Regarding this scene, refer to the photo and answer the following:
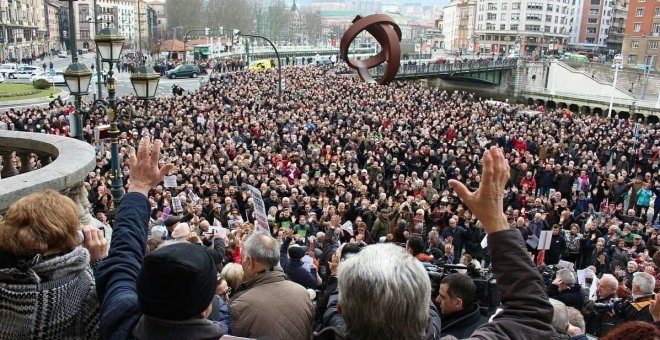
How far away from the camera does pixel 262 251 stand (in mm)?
3316

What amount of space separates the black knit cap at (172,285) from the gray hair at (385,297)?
0.45 metres

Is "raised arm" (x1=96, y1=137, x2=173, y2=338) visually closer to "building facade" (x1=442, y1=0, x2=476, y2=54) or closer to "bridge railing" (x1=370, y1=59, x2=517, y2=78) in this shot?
"bridge railing" (x1=370, y1=59, x2=517, y2=78)

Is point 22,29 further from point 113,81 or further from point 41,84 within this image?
point 113,81

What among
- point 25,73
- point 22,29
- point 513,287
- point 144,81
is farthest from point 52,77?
point 22,29

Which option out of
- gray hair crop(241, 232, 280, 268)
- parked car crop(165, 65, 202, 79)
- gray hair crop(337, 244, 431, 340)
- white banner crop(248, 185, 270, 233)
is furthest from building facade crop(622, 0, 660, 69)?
gray hair crop(337, 244, 431, 340)

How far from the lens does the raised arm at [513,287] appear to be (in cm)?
178

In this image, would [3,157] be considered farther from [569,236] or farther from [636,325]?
[569,236]

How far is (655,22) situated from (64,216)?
8161 centimetres

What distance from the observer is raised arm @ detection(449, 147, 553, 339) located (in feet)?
5.82

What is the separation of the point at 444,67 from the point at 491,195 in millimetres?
57107

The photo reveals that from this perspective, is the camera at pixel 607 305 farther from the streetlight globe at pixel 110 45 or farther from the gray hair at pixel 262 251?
the streetlight globe at pixel 110 45

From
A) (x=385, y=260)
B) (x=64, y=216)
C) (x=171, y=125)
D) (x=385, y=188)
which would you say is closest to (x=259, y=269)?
(x=64, y=216)

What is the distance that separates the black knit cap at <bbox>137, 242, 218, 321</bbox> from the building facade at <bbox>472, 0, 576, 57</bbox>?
108554 millimetres

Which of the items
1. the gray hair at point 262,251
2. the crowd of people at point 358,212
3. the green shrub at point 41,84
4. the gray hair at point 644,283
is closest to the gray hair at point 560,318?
the crowd of people at point 358,212
